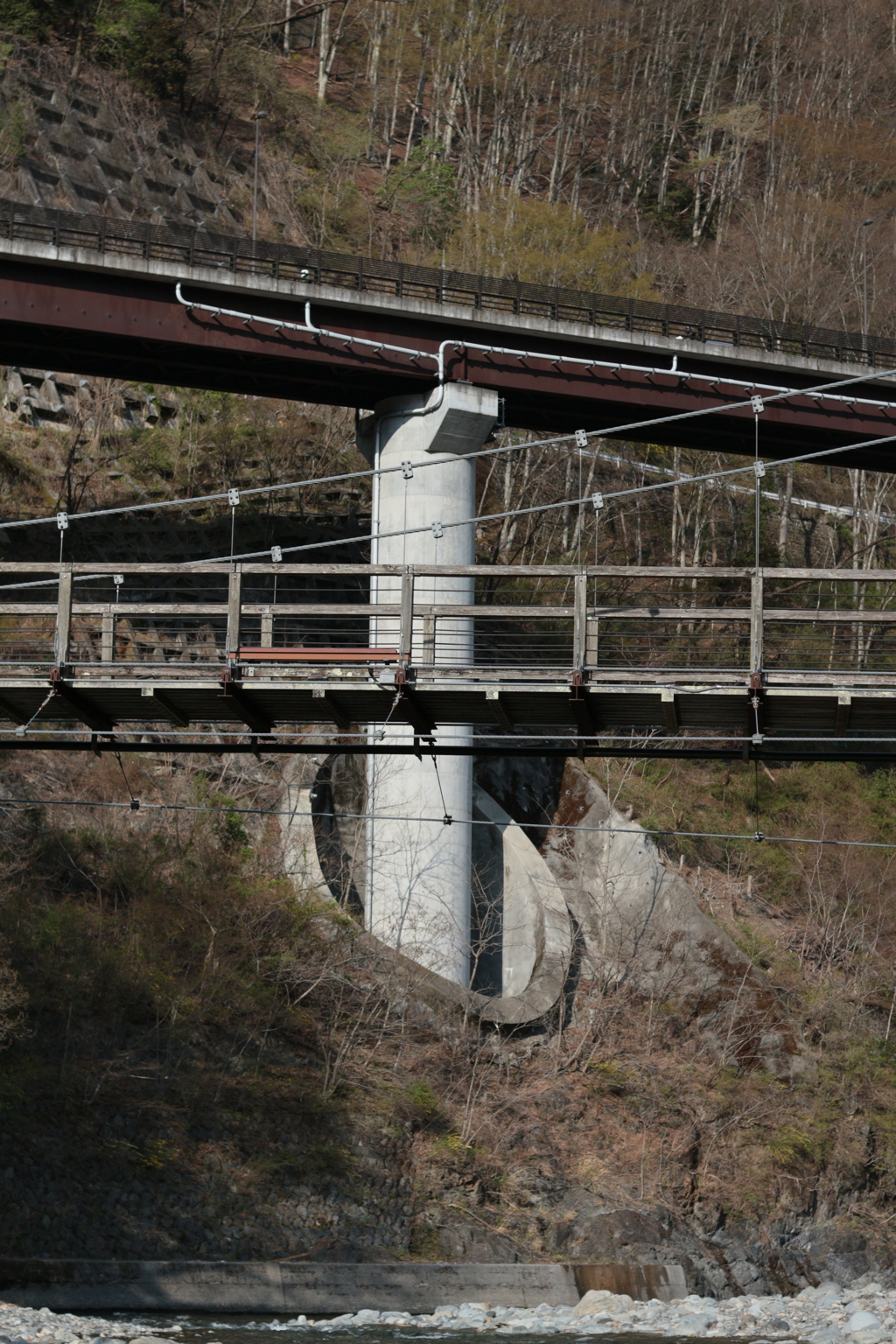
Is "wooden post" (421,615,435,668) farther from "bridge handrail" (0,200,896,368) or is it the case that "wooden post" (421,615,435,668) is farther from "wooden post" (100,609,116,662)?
"bridge handrail" (0,200,896,368)

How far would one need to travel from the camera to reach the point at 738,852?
3403 centimetres

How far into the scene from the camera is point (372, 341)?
30.7 m

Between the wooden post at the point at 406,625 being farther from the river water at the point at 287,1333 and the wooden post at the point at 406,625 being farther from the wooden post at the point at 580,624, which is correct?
the river water at the point at 287,1333

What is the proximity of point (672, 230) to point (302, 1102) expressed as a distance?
43490 millimetres

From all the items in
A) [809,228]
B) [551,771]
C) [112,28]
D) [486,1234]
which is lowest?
[486,1234]

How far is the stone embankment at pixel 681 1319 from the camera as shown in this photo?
63.8 feet

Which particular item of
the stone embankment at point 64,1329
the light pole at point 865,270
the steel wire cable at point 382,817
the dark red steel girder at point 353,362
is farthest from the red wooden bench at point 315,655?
the light pole at point 865,270

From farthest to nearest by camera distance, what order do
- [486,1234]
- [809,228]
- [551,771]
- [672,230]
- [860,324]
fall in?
1. [672,230]
2. [809,228]
3. [860,324]
4. [551,771]
5. [486,1234]

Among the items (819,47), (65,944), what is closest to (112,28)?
(819,47)

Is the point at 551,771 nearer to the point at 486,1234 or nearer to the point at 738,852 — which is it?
the point at 738,852

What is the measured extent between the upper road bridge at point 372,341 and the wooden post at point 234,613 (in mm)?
13330

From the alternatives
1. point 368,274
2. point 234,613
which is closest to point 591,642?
point 234,613

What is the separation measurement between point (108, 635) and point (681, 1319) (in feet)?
37.3

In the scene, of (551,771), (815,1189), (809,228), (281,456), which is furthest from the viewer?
(809,228)
